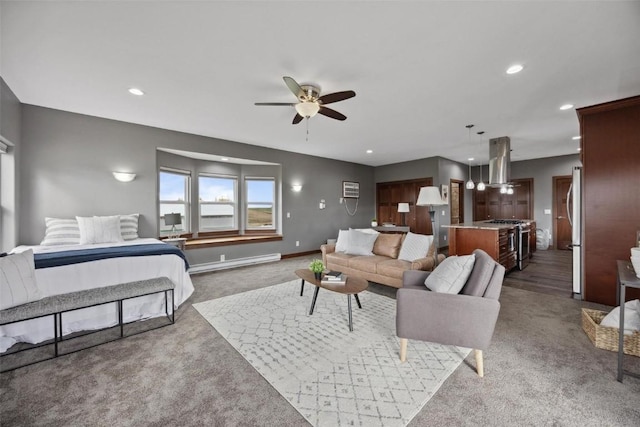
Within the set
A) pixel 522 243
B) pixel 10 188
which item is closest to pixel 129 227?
pixel 10 188

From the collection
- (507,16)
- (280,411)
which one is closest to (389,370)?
(280,411)

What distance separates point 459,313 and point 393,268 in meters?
1.72

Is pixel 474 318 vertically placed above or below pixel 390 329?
above

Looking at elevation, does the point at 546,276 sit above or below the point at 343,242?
below

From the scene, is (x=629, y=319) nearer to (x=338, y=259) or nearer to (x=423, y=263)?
(x=423, y=263)

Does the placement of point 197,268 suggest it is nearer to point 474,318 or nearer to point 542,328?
point 474,318

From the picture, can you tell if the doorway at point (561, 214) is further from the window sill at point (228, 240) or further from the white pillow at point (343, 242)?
the window sill at point (228, 240)

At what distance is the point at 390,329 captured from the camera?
260 centimetres

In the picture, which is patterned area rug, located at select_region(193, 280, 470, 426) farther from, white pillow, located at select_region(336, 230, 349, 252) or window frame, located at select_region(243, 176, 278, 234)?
window frame, located at select_region(243, 176, 278, 234)

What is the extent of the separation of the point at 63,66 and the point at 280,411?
375 cm

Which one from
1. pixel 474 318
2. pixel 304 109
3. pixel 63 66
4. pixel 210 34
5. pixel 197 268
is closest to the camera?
pixel 474 318

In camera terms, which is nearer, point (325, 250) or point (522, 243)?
point (325, 250)

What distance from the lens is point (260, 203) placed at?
6402mm

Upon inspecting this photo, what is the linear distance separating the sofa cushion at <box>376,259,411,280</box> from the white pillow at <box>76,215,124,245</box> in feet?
12.8
